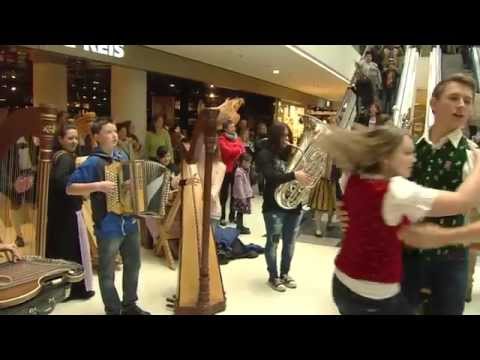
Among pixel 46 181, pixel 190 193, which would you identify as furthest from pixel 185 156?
pixel 46 181

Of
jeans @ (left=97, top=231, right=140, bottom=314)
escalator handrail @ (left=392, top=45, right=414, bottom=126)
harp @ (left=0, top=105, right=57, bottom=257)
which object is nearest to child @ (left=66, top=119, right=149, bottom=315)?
jeans @ (left=97, top=231, right=140, bottom=314)

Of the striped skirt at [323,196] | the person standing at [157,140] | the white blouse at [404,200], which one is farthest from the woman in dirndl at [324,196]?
the white blouse at [404,200]

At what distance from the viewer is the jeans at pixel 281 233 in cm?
380

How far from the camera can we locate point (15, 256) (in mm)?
1978

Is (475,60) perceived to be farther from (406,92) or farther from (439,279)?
(439,279)

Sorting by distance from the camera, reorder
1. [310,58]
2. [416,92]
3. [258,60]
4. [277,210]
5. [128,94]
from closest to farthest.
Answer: [277,210], [416,92], [128,94], [310,58], [258,60]

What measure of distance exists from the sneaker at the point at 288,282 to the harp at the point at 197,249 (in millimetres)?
751

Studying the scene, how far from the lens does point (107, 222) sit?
2848 mm

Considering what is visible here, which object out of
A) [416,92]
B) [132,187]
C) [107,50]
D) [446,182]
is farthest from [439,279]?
[416,92]

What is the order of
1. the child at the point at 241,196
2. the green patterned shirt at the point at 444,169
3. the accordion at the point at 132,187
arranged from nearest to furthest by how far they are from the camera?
the green patterned shirt at the point at 444,169 → the accordion at the point at 132,187 → the child at the point at 241,196

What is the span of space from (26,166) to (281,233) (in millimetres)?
2172

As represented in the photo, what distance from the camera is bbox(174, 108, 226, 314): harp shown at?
308 cm

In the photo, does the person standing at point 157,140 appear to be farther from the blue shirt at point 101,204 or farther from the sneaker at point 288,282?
the blue shirt at point 101,204

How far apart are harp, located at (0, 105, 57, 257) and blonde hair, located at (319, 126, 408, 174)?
4.52 feet
